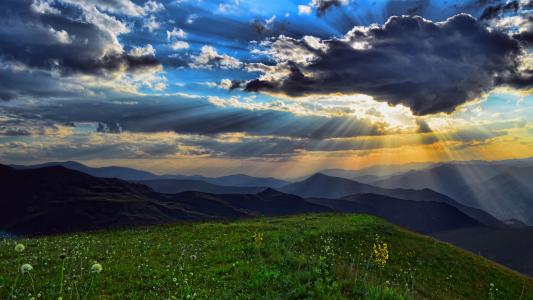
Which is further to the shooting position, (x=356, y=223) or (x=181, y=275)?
(x=356, y=223)

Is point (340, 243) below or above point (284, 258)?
below

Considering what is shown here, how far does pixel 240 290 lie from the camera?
1388 centimetres

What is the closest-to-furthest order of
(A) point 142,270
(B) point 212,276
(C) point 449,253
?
1. (B) point 212,276
2. (A) point 142,270
3. (C) point 449,253

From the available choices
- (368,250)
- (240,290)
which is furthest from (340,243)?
(240,290)

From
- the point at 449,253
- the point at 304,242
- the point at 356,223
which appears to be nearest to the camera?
the point at 304,242

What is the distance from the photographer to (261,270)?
54.9ft

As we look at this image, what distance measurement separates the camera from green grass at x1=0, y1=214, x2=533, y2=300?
1321 centimetres

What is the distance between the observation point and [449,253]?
38938 millimetres

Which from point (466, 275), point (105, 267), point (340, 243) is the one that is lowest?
point (466, 275)

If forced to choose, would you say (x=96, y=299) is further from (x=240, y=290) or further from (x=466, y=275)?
(x=466, y=275)

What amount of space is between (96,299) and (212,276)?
16.5 feet

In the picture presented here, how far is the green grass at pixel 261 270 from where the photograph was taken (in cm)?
1321

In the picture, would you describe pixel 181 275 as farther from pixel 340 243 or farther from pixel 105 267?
pixel 340 243

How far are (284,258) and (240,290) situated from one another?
5.71 metres
